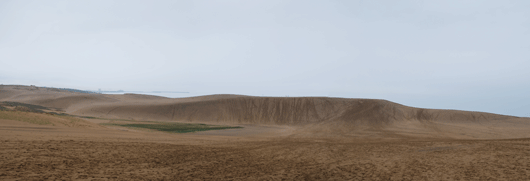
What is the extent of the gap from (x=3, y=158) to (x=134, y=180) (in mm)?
4394

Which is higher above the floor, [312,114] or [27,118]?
[312,114]

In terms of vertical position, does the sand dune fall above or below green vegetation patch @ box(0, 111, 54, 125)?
above

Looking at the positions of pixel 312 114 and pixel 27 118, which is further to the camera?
pixel 312 114

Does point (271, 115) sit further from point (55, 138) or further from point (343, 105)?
point (55, 138)

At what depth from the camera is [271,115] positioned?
1991 inches

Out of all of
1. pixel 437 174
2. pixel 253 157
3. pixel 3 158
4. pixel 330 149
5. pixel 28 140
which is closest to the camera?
pixel 3 158

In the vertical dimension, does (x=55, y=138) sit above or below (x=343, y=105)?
below

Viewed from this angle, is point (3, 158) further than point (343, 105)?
No

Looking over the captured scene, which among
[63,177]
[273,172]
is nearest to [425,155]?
[273,172]

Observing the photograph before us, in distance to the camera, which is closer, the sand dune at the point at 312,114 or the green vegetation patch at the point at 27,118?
the green vegetation patch at the point at 27,118

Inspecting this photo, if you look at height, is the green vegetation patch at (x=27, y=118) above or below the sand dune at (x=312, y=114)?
below

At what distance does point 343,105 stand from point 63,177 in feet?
157

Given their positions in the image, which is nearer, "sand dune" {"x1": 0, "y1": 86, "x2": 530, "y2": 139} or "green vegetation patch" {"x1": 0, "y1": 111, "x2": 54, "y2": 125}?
"green vegetation patch" {"x1": 0, "y1": 111, "x2": 54, "y2": 125}

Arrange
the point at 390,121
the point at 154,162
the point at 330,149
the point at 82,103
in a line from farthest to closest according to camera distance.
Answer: the point at 82,103 < the point at 390,121 < the point at 330,149 < the point at 154,162
